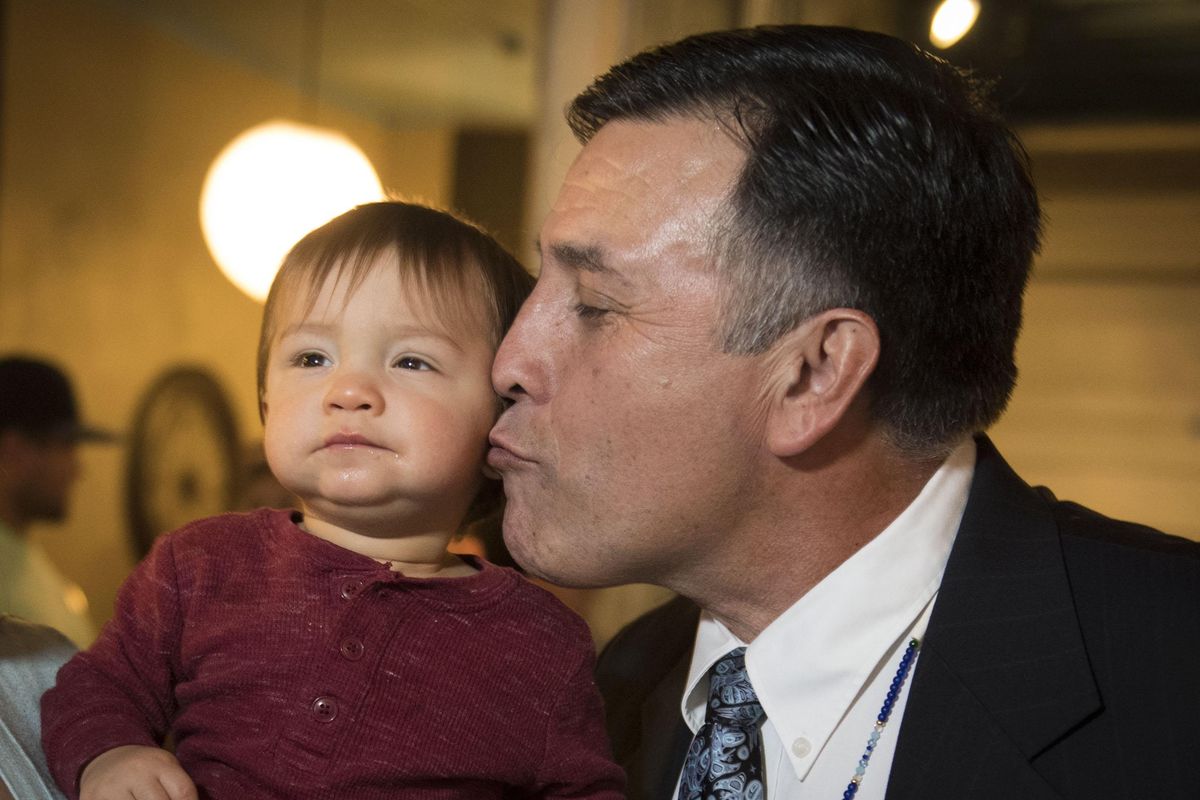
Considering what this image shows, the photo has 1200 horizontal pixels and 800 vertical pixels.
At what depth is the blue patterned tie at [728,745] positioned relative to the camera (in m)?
1.28

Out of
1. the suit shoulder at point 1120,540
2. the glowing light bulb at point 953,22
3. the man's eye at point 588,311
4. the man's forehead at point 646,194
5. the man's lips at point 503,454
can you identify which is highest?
the glowing light bulb at point 953,22

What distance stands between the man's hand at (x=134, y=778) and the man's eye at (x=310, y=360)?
1.38 ft

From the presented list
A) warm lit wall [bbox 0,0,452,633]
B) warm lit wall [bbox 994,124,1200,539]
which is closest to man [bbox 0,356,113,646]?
warm lit wall [bbox 0,0,452,633]

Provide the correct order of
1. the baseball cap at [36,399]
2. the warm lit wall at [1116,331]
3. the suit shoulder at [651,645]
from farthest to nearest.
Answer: the warm lit wall at [1116,331], the baseball cap at [36,399], the suit shoulder at [651,645]

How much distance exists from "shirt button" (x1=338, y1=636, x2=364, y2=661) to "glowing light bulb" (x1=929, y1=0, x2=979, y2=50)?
7.14 feet

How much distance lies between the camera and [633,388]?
1.30 meters

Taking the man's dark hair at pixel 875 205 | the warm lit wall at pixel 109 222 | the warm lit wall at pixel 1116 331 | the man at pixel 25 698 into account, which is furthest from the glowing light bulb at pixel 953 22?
the warm lit wall at pixel 109 222

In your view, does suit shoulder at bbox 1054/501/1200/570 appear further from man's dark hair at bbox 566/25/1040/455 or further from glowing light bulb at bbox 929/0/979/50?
glowing light bulb at bbox 929/0/979/50

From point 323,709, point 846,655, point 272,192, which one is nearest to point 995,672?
point 846,655

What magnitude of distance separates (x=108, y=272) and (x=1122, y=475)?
3.57 meters

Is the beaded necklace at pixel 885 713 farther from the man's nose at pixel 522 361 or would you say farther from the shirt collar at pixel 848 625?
the man's nose at pixel 522 361

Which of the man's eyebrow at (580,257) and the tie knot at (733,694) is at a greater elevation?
the man's eyebrow at (580,257)

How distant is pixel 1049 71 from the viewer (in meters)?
3.49

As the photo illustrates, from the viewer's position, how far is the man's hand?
1.05 metres
